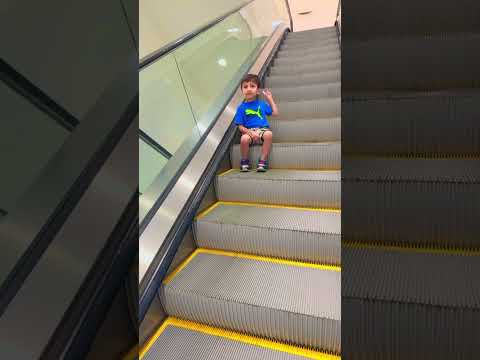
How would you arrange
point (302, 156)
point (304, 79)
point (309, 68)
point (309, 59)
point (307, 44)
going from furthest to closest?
point (307, 44) < point (309, 59) < point (309, 68) < point (304, 79) < point (302, 156)

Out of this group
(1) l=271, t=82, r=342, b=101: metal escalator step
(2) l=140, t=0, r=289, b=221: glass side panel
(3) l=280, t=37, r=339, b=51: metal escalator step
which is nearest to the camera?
(2) l=140, t=0, r=289, b=221: glass side panel

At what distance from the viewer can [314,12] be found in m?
9.85

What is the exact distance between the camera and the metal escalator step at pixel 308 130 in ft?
7.32

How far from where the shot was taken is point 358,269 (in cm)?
77

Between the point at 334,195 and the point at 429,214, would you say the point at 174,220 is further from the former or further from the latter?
the point at 429,214

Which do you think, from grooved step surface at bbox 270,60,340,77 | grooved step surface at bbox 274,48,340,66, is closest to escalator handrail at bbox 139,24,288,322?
grooved step surface at bbox 270,60,340,77

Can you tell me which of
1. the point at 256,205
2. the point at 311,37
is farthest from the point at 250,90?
the point at 311,37

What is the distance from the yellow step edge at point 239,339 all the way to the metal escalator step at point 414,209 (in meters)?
0.55

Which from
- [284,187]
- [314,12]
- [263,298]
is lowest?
[263,298]

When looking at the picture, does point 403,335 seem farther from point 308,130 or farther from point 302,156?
point 308,130

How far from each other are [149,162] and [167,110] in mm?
499

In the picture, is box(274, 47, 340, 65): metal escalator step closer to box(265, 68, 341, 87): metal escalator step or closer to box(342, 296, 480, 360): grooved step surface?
box(265, 68, 341, 87): metal escalator step

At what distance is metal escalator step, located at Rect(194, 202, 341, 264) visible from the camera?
145 centimetres

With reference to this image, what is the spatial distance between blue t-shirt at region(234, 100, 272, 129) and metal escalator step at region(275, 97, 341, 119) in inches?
10.3
